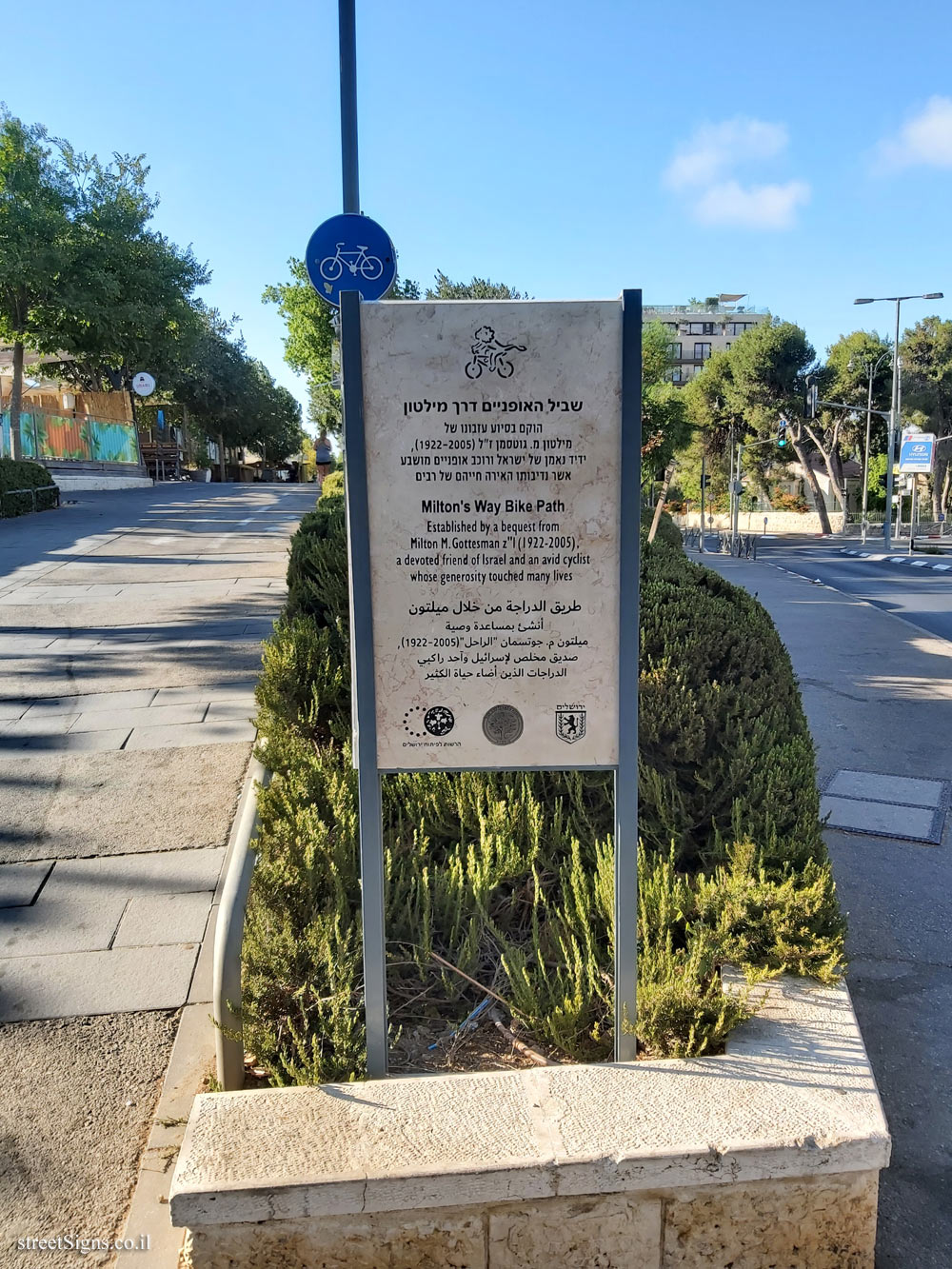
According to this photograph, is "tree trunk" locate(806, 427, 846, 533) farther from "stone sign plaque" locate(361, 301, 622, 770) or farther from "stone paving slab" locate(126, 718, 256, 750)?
"stone sign plaque" locate(361, 301, 622, 770)

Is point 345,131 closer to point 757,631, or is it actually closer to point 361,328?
point 757,631

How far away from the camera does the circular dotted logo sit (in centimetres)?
251

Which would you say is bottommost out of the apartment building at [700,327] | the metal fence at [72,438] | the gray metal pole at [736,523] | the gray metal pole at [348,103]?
the gray metal pole at [736,523]

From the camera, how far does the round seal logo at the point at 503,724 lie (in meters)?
2.53

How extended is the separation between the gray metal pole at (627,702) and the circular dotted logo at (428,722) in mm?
449

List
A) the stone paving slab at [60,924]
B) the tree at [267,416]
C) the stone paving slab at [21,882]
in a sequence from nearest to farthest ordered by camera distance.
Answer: the stone paving slab at [60,924] < the stone paving slab at [21,882] < the tree at [267,416]

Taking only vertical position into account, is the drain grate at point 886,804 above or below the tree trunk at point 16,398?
below

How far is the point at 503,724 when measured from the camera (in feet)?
8.32

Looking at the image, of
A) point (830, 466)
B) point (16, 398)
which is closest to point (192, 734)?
point (16, 398)

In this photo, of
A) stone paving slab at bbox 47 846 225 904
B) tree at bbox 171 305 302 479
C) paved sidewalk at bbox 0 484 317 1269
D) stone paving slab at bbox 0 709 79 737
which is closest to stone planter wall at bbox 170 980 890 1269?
paved sidewalk at bbox 0 484 317 1269

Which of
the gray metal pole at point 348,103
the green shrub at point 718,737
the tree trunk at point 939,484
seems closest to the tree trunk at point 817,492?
the tree trunk at point 939,484

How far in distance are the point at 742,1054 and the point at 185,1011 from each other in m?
1.71

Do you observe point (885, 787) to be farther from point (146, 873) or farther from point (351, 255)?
point (351, 255)

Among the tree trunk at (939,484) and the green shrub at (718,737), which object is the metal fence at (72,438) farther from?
the tree trunk at (939,484)
